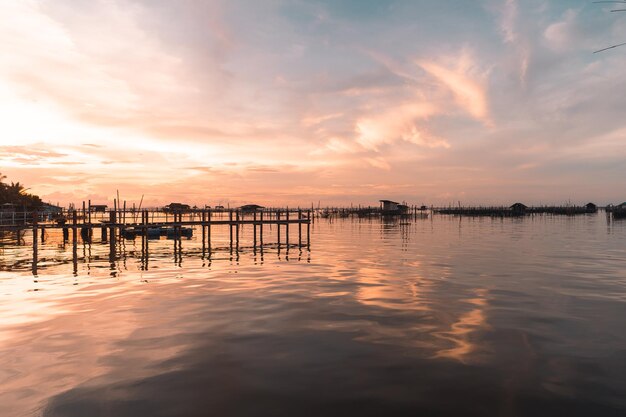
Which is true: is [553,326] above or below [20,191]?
below

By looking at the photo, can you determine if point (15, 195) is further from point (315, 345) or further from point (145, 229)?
point (315, 345)

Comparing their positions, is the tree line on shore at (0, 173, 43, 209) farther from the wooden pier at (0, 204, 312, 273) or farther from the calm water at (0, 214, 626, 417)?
the calm water at (0, 214, 626, 417)

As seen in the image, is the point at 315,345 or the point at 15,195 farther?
the point at 15,195

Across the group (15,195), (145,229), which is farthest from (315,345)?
(15,195)

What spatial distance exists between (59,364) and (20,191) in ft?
291

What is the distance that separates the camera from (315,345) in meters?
10.5

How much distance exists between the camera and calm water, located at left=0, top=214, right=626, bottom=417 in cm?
750

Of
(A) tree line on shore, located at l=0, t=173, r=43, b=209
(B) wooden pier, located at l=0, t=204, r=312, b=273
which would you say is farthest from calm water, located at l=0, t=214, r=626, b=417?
(A) tree line on shore, located at l=0, t=173, r=43, b=209

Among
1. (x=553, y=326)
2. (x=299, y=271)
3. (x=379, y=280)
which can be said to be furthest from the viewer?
(x=299, y=271)

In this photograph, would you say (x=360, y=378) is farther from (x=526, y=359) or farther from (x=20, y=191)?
(x=20, y=191)

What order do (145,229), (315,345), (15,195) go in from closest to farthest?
1. (315,345)
2. (145,229)
3. (15,195)

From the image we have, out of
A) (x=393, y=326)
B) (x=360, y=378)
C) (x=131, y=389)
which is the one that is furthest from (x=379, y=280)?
(x=131, y=389)

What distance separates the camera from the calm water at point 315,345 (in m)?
7.50

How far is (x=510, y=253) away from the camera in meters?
30.5
